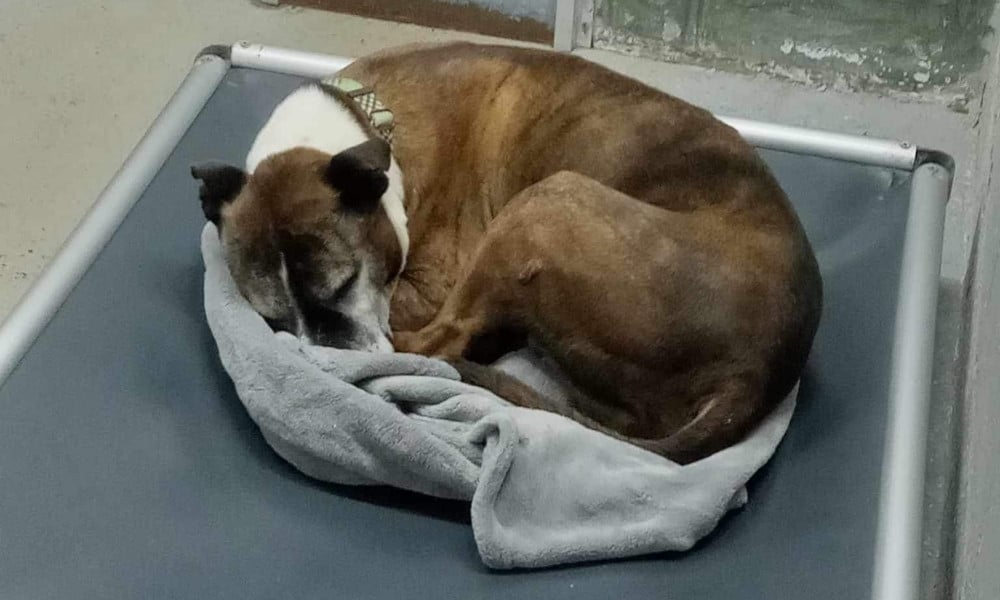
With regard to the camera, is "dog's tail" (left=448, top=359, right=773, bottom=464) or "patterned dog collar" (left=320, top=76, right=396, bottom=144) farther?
"patterned dog collar" (left=320, top=76, right=396, bottom=144)

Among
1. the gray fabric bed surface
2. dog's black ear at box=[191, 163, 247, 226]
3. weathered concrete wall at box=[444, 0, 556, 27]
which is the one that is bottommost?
the gray fabric bed surface

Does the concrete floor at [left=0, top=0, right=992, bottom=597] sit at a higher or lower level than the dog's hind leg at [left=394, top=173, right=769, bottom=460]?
lower

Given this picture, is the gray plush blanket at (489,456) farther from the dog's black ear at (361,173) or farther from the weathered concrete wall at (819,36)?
the weathered concrete wall at (819,36)

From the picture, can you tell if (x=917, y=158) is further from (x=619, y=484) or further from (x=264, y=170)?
(x=264, y=170)

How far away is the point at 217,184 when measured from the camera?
80.4 inches

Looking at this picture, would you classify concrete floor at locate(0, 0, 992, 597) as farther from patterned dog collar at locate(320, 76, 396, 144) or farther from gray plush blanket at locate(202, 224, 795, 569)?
patterned dog collar at locate(320, 76, 396, 144)

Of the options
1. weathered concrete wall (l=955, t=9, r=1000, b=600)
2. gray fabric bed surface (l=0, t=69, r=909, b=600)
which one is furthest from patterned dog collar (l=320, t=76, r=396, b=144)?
weathered concrete wall (l=955, t=9, r=1000, b=600)

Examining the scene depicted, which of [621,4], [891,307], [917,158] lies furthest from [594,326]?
[621,4]

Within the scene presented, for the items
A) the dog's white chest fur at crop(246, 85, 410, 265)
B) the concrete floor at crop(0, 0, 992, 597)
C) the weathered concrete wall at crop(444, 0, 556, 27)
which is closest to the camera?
the dog's white chest fur at crop(246, 85, 410, 265)

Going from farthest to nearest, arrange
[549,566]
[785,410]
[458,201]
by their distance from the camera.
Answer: [458,201]
[785,410]
[549,566]

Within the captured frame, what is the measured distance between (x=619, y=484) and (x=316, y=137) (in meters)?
0.88

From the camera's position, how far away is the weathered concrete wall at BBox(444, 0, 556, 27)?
3.53 m

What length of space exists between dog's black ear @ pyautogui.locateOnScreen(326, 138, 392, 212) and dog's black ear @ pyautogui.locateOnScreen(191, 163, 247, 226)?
17cm

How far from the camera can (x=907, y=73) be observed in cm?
334
